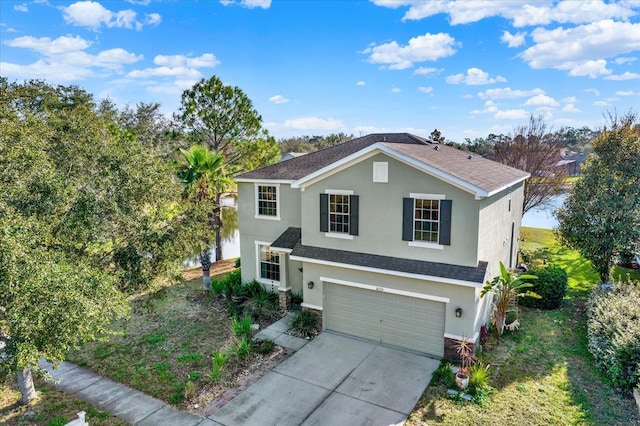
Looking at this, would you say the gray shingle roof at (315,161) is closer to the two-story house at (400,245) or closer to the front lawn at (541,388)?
the two-story house at (400,245)

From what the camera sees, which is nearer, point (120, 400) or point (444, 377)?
point (120, 400)

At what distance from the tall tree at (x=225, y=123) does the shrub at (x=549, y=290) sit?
55.2 feet

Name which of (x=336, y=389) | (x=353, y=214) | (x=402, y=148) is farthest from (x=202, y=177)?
(x=336, y=389)

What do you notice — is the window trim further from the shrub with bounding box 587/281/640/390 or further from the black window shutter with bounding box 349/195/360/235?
the shrub with bounding box 587/281/640/390

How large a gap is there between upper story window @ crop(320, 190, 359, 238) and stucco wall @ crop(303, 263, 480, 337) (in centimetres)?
131

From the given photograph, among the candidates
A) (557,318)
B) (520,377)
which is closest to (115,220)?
(520,377)

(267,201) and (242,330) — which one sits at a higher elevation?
(267,201)

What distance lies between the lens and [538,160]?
95.9 ft

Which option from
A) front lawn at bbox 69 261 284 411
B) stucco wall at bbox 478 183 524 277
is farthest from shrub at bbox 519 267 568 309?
front lawn at bbox 69 261 284 411

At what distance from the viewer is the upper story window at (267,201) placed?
16.9 meters

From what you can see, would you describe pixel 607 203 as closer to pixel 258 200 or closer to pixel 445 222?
pixel 445 222

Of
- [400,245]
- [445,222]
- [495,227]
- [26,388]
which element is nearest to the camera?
[26,388]

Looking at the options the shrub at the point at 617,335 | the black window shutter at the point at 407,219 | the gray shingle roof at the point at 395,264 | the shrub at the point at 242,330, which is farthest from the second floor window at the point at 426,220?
the shrub at the point at 242,330

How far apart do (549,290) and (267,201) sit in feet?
40.8
